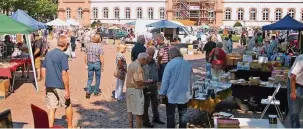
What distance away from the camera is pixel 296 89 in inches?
320

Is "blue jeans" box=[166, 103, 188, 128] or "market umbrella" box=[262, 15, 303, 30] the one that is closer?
"blue jeans" box=[166, 103, 188, 128]

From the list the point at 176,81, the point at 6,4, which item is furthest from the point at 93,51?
the point at 6,4

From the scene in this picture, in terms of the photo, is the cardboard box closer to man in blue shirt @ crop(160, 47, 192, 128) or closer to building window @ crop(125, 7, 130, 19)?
man in blue shirt @ crop(160, 47, 192, 128)

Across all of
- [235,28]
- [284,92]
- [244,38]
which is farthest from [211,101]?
[235,28]

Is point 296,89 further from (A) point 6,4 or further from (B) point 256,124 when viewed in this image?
(A) point 6,4

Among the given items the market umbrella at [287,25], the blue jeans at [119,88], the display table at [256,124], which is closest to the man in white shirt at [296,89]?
the display table at [256,124]

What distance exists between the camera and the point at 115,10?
6975 centimetres

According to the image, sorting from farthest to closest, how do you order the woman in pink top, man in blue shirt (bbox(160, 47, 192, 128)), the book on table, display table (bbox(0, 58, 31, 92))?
the woman in pink top, display table (bbox(0, 58, 31, 92)), man in blue shirt (bbox(160, 47, 192, 128)), the book on table

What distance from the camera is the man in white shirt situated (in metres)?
7.92

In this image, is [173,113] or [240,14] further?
[240,14]

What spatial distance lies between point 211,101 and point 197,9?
60.9 metres

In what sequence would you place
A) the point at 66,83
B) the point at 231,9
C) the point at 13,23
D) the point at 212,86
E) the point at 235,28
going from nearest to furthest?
the point at 66,83, the point at 212,86, the point at 13,23, the point at 235,28, the point at 231,9

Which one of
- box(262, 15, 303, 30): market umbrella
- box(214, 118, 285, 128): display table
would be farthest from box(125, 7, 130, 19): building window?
box(214, 118, 285, 128): display table

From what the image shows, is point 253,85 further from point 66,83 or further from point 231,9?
point 231,9
